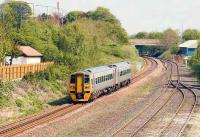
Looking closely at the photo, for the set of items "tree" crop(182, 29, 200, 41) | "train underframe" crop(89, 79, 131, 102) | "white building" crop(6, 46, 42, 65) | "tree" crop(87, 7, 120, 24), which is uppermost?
"tree" crop(87, 7, 120, 24)

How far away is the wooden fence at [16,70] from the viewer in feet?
124

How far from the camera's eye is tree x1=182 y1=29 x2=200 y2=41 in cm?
17519

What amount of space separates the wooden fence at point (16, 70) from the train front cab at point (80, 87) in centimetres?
557

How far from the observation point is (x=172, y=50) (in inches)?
5527

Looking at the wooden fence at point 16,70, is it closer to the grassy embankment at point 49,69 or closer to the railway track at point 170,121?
the grassy embankment at point 49,69

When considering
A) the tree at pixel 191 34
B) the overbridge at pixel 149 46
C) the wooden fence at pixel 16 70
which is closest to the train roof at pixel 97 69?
the wooden fence at pixel 16 70

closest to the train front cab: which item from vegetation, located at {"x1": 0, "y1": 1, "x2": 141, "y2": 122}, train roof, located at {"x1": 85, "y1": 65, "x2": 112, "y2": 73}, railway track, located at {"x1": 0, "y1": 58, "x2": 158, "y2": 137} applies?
train roof, located at {"x1": 85, "y1": 65, "x2": 112, "y2": 73}

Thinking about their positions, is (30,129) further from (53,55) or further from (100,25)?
(100,25)

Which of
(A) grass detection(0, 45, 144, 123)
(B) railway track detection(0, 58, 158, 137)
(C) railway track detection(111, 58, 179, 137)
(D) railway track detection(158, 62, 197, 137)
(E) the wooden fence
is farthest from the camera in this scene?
(E) the wooden fence

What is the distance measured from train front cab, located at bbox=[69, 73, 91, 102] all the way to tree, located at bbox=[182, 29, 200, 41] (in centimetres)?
14058

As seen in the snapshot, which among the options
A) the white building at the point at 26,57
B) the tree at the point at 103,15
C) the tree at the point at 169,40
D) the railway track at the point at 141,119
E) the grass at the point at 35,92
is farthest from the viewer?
the tree at the point at 169,40

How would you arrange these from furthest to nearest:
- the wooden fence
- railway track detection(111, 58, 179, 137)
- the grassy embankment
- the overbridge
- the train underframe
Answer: the overbridge, the train underframe, the wooden fence, the grassy embankment, railway track detection(111, 58, 179, 137)

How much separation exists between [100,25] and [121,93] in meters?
55.1

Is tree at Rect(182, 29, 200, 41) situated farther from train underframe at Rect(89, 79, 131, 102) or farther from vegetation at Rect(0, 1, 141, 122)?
train underframe at Rect(89, 79, 131, 102)
